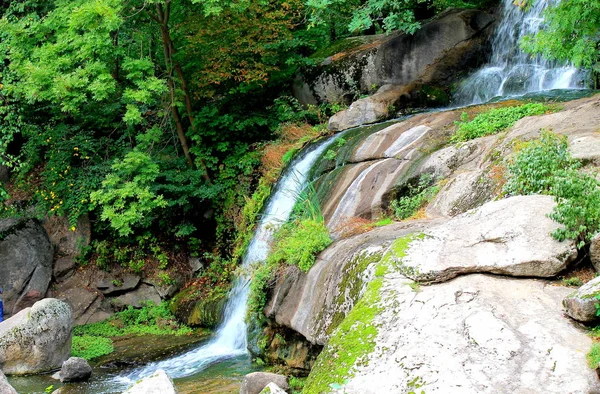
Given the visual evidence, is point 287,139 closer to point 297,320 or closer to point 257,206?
point 257,206

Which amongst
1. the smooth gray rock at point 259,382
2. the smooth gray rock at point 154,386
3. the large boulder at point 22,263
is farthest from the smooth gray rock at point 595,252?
the large boulder at point 22,263

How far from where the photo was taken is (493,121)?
909cm

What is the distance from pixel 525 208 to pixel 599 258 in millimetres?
831

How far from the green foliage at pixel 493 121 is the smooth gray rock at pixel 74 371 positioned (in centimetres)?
676

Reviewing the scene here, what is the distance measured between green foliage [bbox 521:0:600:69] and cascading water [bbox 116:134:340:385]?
4314mm

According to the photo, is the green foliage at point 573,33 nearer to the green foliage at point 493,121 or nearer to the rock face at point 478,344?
the green foliage at point 493,121

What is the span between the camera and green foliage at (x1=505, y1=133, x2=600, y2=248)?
4625mm

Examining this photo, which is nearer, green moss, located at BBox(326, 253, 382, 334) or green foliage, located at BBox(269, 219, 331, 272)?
green moss, located at BBox(326, 253, 382, 334)

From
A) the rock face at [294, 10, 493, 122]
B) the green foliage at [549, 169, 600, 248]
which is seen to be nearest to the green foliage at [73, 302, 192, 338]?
the rock face at [294, 10, 493, 122]

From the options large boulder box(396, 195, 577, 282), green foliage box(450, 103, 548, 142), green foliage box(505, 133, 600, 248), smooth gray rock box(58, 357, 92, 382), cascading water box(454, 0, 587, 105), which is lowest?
smooth gray rock box(58, 357, 92, 382)

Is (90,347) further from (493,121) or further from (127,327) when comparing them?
(493,121)

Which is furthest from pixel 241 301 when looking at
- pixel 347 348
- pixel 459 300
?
pixel 459 300

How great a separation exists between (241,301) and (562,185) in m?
6.66

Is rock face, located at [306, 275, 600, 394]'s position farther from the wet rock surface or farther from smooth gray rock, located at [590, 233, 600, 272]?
smooth gray rock, located at [590, 233, 600, 272]
